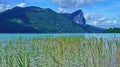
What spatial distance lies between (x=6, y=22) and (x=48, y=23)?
27.6 metres

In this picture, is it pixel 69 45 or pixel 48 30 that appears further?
pixel 48 30

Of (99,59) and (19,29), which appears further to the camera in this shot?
(19,29)

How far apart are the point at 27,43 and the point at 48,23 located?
536ft

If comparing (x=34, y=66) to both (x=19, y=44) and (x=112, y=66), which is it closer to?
(x=112, y=66)

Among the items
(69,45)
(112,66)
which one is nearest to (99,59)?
(112,66)

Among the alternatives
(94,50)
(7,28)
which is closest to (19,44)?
(94,50)

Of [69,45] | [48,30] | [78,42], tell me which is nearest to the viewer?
[69,45]

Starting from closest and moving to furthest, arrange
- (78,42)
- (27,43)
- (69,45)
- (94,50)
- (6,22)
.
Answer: (94,50)
(69,45)
(78,42)
(27,43)
(6,22)

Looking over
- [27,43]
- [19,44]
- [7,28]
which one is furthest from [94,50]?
[7,28]

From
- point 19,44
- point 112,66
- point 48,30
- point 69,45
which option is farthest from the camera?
point 48,30

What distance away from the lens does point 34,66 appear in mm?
15070

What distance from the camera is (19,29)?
602ft

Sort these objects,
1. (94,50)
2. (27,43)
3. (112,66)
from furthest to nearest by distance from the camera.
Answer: (27,43) < (94,50) < (112,66)

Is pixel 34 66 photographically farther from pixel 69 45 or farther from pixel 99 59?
pixel 69 45
